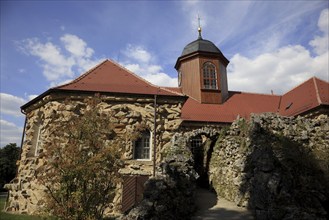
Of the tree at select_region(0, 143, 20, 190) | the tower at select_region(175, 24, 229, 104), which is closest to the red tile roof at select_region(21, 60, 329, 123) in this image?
the tower at select_region(175, 24, 229, 104)

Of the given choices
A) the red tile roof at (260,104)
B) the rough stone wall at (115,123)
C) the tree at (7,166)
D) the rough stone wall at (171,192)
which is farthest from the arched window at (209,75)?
the tree at (7,166)

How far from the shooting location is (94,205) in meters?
5.96

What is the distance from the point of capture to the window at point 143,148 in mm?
11895

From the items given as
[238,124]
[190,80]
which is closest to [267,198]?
[238,124]

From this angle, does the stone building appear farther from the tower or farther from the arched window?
the arched window

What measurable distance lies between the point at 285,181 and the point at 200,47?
53.4ft

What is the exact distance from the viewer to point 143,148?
12023mm

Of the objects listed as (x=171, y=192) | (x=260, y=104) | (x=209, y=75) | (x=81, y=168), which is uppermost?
(x=209, y=75)

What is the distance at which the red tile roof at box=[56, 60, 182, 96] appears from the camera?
12.3m

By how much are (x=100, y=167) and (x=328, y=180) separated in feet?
21.7

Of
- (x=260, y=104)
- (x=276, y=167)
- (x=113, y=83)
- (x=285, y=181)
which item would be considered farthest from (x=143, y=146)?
(x=260, y=104)

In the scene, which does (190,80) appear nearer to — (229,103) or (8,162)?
(229,103)

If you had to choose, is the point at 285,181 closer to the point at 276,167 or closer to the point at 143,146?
the point at 276,167

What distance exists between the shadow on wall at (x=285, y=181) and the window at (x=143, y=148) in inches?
196
